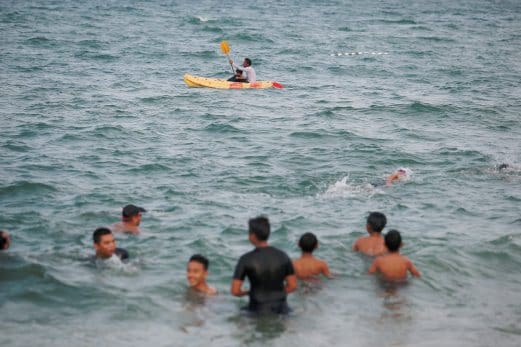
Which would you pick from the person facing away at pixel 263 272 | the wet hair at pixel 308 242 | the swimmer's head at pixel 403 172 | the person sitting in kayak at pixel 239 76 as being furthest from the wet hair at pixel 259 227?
the person sitting in kayak at pixel 239 76

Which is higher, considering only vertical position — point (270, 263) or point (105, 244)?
point (270, 263)

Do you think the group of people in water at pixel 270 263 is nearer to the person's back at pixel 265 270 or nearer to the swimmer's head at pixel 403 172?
the person's back at pixel 265 270

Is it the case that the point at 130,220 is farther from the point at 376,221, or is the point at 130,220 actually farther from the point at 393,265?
the point at 393,265

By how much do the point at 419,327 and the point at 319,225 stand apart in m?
3.59

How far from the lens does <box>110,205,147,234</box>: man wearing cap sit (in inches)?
409

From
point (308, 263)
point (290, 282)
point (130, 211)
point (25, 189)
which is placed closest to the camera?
point (290, 282)

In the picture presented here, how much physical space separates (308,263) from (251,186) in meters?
4.68

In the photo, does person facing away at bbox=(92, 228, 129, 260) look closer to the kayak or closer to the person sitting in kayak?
the kayak

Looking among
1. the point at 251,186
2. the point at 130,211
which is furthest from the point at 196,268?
the point at 251,186

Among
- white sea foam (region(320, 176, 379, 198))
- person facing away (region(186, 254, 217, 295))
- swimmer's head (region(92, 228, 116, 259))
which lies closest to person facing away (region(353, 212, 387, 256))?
person facing away (region(186, 254, 217, 295))

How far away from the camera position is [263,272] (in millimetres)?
7641

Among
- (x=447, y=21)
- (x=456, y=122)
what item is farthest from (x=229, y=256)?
(x=447, y=21)

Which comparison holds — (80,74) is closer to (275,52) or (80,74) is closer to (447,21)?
(275,52)

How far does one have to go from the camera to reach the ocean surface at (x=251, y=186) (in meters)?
8.24
